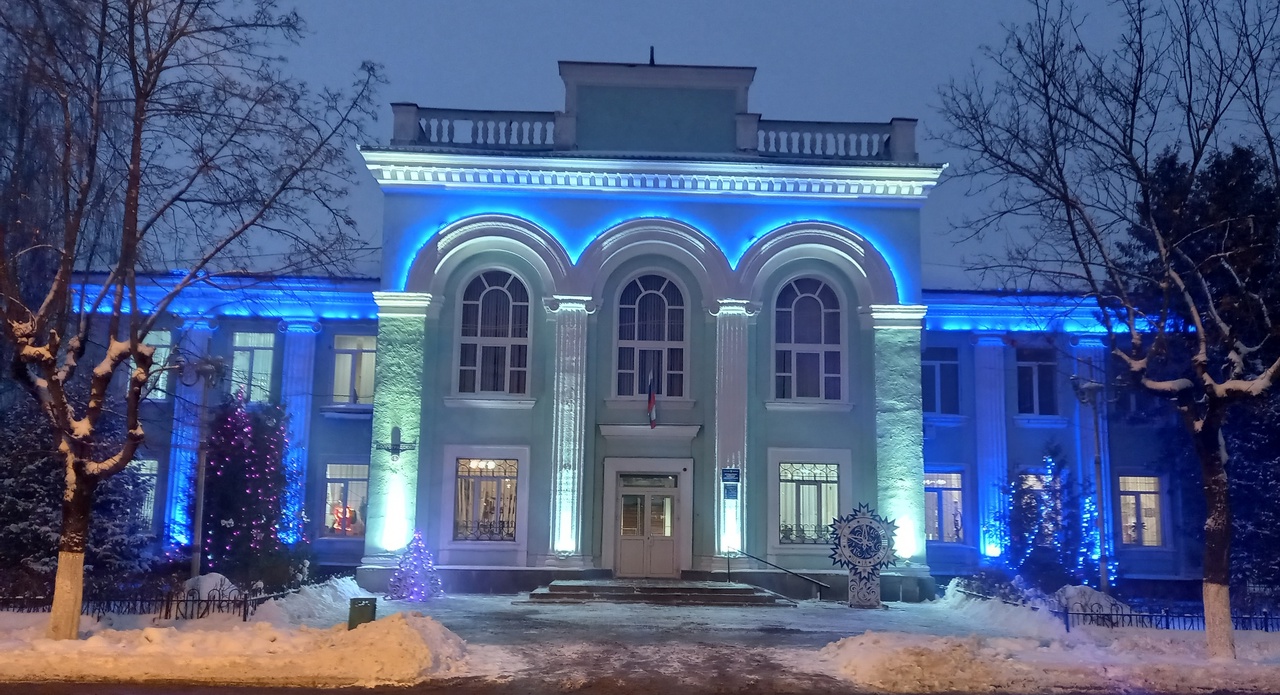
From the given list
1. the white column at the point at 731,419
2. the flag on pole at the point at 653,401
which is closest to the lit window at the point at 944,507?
the white column at the point at 731,419

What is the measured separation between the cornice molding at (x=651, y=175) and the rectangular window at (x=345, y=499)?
24.1 ft

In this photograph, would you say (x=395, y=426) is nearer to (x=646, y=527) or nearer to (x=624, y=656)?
(x=646, y=527)

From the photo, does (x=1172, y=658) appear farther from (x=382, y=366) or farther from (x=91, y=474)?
(x=382, y=366)

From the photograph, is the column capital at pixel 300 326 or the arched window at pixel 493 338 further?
the column capital at pixel 300 326

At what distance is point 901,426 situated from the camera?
22.3 m

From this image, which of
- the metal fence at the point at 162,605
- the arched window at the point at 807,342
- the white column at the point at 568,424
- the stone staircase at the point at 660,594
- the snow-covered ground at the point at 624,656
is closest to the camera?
the snow-covered ground at the point at 624,656

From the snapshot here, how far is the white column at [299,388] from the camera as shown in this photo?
80.2ft

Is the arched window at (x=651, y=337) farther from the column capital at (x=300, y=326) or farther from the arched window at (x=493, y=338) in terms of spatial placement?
the column capital at (x=300, y=326)

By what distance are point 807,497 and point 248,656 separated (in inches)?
527

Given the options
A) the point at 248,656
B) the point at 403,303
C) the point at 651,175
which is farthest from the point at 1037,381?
the point at 248,656

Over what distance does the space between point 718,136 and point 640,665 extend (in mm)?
13502

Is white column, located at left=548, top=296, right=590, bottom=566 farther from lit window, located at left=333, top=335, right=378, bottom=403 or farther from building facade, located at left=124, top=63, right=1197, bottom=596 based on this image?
lit window, located at left=333, top=335, right=378, bottom=403

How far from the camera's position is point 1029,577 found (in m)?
22.7

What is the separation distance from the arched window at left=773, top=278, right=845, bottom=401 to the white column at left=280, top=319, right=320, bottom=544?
447 inches
